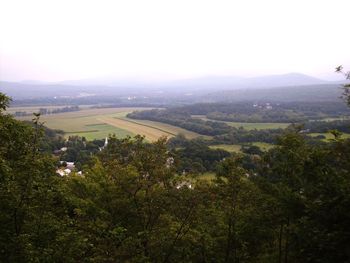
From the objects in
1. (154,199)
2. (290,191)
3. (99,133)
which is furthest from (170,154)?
(99,133)

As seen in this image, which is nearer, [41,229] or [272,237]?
[41,229]

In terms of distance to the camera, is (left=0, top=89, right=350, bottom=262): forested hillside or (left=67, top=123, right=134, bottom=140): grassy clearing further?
(left=67, top=123, right=134, bottom=140): grassy clearing

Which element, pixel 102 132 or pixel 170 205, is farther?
pixel 102 132

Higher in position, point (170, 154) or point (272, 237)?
point (170, 154)

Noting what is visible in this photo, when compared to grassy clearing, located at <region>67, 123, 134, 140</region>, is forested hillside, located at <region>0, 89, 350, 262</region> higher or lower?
higher

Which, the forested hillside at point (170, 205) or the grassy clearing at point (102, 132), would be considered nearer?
the forested hillside at point (170, 205)

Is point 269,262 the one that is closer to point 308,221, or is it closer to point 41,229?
point 308,221

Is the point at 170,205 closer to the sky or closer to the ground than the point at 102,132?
closer to the sky

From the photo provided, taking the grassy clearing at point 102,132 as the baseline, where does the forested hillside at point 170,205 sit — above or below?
above
